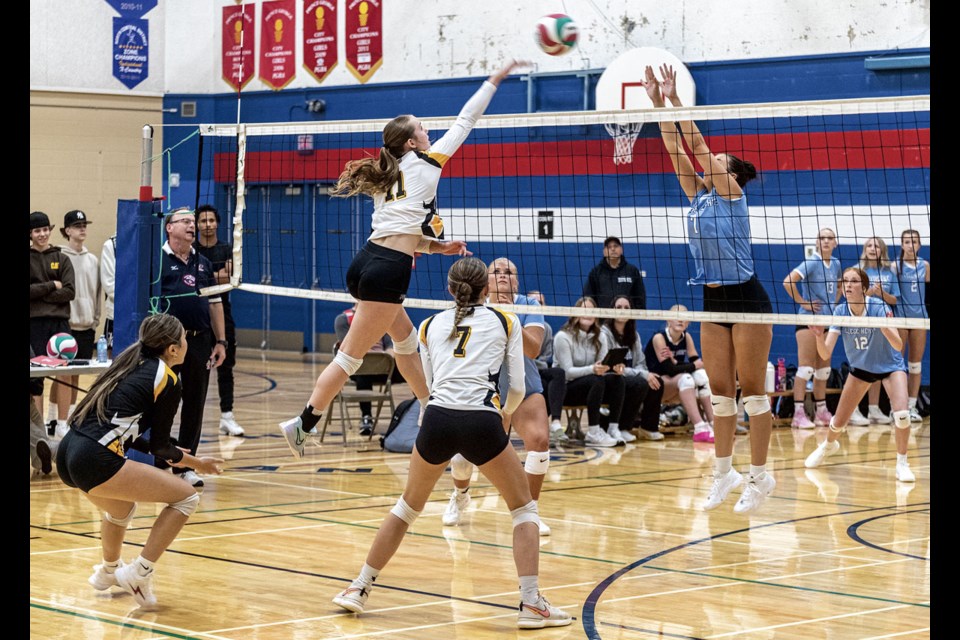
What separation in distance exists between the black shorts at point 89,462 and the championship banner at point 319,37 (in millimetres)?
14420

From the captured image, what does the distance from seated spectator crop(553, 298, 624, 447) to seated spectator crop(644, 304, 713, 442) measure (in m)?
0.85

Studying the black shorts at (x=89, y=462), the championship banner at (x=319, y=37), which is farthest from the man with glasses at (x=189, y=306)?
the championship banner at (x=319, y=37)

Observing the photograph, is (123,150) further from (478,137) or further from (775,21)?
(775,21)

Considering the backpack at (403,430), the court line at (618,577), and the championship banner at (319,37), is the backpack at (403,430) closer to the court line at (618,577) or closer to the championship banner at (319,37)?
the court line at (618,577)

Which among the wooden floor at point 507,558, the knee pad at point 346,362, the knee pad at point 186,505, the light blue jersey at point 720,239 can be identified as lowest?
the wooden floor at point 507,558

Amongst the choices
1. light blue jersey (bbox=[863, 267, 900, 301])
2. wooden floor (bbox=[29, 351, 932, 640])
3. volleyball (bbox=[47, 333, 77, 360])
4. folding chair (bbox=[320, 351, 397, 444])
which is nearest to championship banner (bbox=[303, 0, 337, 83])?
folding chair (bbox=[320, 351, 397, 444])

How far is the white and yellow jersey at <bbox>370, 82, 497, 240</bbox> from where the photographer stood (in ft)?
21.4

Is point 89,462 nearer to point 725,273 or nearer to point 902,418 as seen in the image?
point 725,273

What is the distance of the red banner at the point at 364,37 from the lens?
1856 cm

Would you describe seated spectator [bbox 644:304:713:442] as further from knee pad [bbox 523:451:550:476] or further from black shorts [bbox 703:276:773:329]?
knee pad [bbox 523:451:550:476]

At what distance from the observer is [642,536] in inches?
282

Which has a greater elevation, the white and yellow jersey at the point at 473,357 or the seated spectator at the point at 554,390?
the white and yellow jersey at the point at 473,357

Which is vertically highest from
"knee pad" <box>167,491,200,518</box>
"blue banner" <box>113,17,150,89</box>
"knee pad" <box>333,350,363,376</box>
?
"blue banner" <box>113,17,150,89</box>

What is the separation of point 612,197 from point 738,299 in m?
6.51
